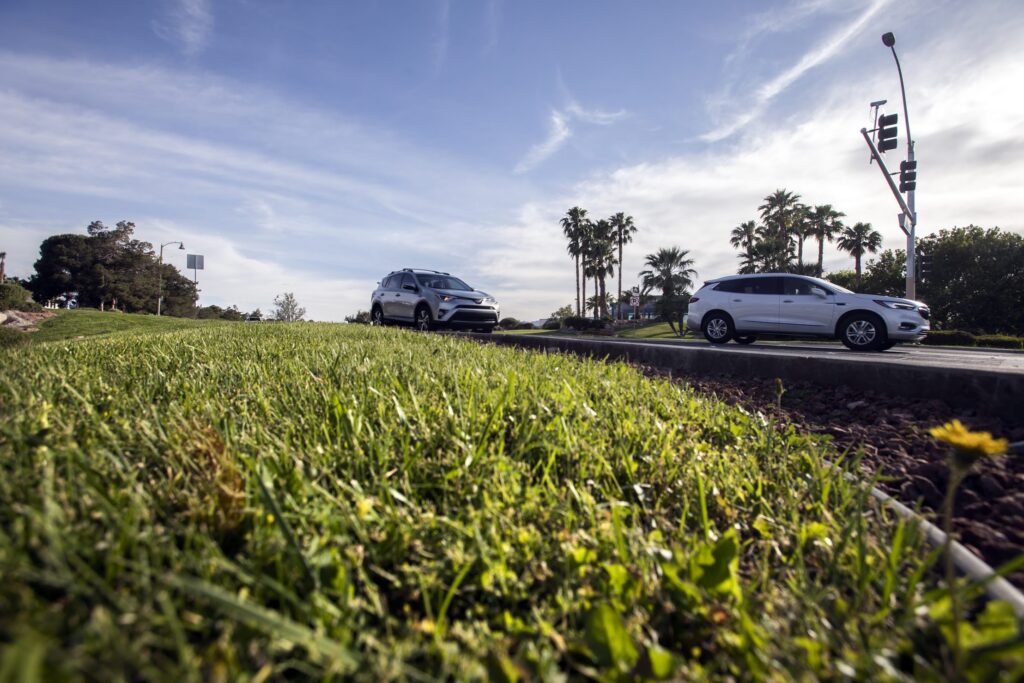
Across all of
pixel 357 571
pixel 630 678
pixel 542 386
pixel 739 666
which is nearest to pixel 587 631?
pixel 630 678

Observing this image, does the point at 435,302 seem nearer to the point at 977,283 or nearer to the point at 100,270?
the point at 977,283

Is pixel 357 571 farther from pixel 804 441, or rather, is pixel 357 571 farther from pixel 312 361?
pixel 312 361

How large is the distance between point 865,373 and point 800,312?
8712 mm

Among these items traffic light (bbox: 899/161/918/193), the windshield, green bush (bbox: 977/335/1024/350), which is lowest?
green bush (bbox: 977/335/1024/350)

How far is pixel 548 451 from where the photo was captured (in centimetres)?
211

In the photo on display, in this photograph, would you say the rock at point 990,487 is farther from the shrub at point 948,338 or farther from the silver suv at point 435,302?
the shrub at point 948,338

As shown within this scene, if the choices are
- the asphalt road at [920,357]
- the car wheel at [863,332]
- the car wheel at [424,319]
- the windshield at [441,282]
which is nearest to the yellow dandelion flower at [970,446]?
the asphalt road at [920,357]

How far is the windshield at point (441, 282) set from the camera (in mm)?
14828

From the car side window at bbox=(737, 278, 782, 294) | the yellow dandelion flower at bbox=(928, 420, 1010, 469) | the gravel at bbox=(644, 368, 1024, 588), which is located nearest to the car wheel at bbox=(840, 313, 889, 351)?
the car side window at bbox=(737, 278, 782, 294)

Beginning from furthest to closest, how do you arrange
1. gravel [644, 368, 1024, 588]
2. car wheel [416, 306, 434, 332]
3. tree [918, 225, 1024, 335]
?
tree [918, 225, 1024, 335], car wheel [416, 306, 434, 332], gravel [644, 368, 1024, 588]

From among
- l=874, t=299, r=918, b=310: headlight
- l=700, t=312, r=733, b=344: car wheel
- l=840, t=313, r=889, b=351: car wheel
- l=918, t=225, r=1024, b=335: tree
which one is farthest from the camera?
l=918, t=225, r=1024, b=335: tree

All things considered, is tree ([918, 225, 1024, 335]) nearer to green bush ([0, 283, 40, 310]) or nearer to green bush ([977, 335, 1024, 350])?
green bush ([977, 335, 1024, 350])

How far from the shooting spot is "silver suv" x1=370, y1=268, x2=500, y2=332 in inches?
557

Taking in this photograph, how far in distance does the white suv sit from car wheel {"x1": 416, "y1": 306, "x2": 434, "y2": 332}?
7315 mm
